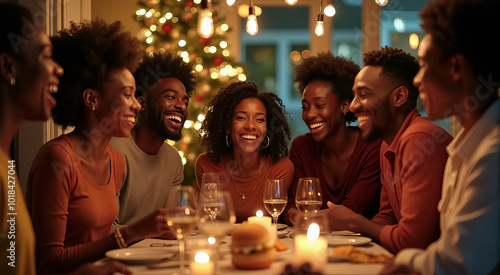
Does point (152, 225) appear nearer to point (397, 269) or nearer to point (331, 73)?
point (397, 269)

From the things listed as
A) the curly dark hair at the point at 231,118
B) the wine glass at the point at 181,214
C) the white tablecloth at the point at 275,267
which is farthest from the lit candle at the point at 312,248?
A: the curly dark hair at the point at 231,118

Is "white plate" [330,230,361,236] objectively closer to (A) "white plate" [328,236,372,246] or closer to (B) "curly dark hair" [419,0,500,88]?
(A) "white plate" [328,236,372,246]

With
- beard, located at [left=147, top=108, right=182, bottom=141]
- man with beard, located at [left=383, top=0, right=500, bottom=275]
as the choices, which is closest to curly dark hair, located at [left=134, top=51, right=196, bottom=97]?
beard, located at [left=147, top=108, right=182, bottom=141]

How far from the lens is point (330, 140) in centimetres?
315

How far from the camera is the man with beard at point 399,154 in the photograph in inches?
80.4

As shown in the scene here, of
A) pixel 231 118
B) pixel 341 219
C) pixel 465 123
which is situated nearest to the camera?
pixel 465 123

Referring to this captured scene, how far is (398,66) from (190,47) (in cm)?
319

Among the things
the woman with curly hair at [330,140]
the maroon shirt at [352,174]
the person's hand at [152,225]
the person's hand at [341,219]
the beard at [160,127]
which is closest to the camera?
the person's hand at [152,225]

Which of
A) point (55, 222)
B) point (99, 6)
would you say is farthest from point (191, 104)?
point (55, 222)

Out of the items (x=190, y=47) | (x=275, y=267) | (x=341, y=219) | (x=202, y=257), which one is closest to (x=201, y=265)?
(x=202, y=257)

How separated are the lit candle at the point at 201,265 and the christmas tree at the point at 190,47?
3714 mm

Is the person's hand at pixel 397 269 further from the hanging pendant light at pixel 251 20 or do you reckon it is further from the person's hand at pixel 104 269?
the hanging pendant light at pixel 251 20

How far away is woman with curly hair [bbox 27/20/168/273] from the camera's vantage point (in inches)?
75.7

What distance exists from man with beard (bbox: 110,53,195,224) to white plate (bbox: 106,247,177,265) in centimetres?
112
